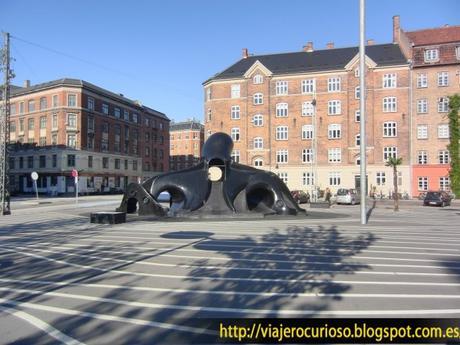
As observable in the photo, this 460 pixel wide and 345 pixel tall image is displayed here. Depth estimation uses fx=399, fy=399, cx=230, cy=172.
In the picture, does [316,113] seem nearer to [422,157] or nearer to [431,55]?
[422,157]

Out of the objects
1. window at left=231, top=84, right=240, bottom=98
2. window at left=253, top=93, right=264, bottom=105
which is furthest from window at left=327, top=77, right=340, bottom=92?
window at left=231, top=84, right=240, bottom=98

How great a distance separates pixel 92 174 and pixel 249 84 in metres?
30.2

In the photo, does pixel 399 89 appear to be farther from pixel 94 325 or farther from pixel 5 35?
pixel 94 325

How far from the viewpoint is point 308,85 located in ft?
184

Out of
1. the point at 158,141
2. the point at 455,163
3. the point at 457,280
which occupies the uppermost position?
the point at 158,141

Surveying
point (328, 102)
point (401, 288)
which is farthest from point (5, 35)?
point (328, 102)

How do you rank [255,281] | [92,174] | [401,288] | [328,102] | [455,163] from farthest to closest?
[92,174]
[328,102]
[455,163]
[255,281]
[401,288]

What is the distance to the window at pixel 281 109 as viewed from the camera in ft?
187

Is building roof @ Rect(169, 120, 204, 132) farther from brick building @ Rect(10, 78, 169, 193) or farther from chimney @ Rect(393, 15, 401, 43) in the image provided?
chimney @ Rect(393, 15, 401, 43)

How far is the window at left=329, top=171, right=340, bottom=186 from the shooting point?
53750 millimetres

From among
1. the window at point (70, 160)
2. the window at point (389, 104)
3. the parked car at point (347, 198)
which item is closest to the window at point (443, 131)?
the window at point (389, 104)

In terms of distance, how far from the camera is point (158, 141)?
9250 centimetres

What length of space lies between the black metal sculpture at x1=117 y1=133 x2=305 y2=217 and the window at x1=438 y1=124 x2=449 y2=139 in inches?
1359

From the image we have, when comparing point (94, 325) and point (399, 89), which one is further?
point (399, 89)
